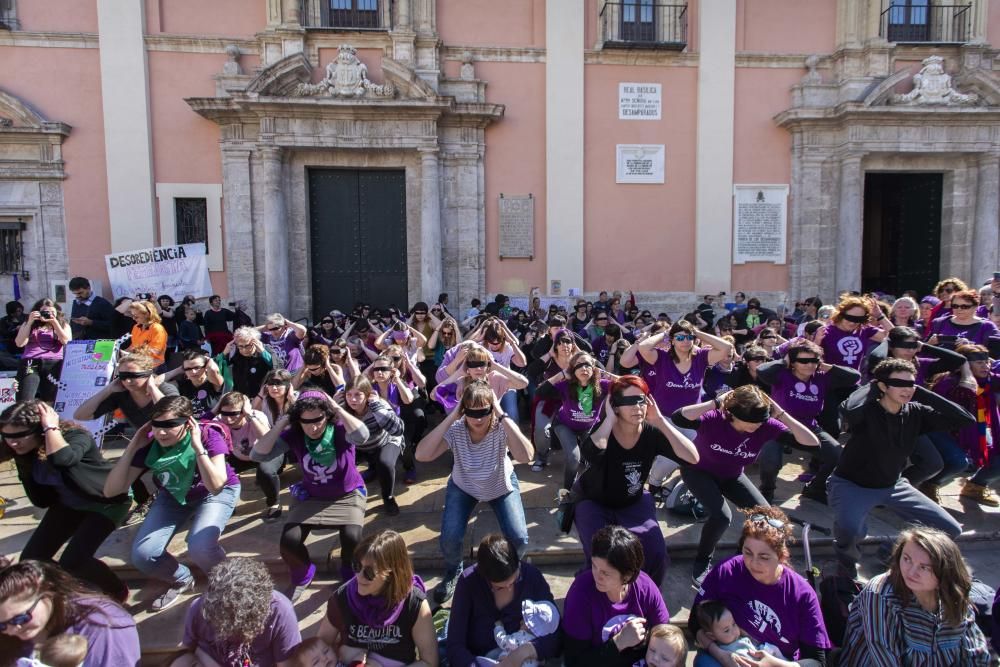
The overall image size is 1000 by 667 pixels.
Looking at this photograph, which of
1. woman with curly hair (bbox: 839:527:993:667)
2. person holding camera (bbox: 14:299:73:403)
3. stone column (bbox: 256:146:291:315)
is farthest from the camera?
stone column (bbox: 256:146:291:315)

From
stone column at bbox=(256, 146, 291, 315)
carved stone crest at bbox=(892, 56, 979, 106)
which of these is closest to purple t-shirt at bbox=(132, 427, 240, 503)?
stone column at bbox=(256, 146, 291, 315)

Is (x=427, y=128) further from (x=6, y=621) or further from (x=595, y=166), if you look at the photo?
(x=6, y=621)

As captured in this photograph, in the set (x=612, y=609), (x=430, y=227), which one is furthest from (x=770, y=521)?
(x=430, y=227)

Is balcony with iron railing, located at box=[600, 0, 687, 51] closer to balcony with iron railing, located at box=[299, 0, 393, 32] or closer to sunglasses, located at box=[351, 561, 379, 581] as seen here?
balcony with iron railing, located at box=[299, 0, 393, 32]

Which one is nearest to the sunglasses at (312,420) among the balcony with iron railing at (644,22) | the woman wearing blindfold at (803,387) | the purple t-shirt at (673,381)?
the purple t-shirt at (673,381)

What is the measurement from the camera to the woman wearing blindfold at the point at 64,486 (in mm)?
3549

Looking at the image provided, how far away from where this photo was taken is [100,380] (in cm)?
700

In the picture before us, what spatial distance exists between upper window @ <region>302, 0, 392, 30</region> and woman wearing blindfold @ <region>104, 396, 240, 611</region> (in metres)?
10.9

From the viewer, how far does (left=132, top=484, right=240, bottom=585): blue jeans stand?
3748mm

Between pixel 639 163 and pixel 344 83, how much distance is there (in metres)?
6.54

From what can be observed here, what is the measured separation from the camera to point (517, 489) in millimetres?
4125

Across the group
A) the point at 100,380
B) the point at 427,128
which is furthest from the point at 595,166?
the point at 100,380

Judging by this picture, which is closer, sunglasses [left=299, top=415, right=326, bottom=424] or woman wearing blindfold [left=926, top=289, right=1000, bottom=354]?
sunglasses [left=299, top=415, right=326, bottom=424]

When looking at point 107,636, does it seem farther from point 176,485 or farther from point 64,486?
point 64,486
